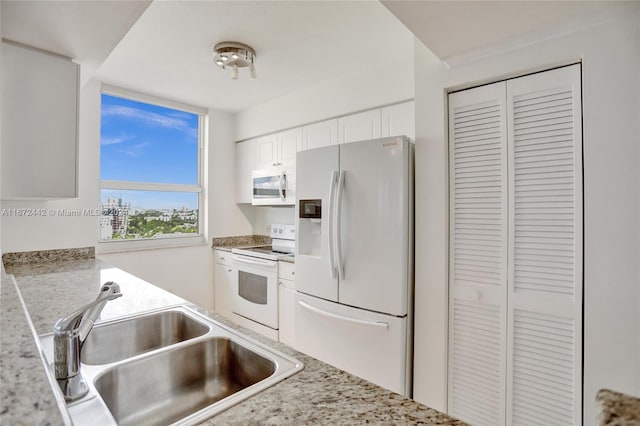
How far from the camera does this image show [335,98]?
9.47 ft

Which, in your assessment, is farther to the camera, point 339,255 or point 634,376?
point 339,255

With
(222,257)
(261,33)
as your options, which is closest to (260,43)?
(261,33)

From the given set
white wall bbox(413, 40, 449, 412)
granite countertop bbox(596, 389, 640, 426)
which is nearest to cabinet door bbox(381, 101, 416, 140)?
white wall bbox(413, 40, 449, 412)

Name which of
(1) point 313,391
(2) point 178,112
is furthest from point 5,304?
(2) point 178,112

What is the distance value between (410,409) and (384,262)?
1.28 metres

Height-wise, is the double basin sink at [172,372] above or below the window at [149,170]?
below

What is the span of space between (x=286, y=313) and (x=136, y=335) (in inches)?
66.1

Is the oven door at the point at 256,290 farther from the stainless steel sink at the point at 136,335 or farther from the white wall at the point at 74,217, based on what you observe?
the stainless steel sink at the point at 136,335

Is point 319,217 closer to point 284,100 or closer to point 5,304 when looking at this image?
point 284,100

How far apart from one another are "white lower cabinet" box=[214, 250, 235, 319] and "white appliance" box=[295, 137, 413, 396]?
136cm

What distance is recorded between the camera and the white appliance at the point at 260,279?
9.87 ft

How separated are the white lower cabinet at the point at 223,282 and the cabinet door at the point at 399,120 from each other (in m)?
2.13

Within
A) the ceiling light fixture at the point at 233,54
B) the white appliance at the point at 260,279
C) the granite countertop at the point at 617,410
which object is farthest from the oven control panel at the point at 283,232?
the granite countertop at the point at 617,410

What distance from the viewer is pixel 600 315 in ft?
4.67
